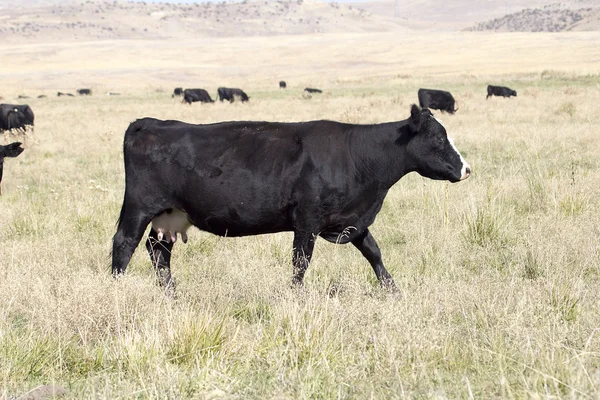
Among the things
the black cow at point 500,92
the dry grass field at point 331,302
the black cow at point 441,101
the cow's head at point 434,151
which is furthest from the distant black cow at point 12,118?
the black cow at point 500,92

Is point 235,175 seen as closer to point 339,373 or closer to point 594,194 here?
point 339,373

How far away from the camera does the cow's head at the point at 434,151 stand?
6.04m

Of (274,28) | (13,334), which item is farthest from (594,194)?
(274,28)

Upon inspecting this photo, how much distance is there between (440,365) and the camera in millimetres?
3920

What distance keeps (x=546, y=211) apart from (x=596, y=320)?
3.90 metres

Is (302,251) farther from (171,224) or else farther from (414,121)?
(414,121)

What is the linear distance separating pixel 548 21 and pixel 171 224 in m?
150

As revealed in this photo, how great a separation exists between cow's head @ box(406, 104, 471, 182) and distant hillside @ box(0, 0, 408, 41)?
149 metres

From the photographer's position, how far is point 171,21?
171750 millimetres

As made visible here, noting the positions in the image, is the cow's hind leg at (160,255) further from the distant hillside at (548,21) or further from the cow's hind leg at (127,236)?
the distant hillside at (548,21)

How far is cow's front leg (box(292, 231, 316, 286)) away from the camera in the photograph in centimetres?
567

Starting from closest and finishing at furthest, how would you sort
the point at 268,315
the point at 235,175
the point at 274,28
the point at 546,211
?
the point at 268,315 < the point at 235,175 < the point at 546,211 < the point at 274,28

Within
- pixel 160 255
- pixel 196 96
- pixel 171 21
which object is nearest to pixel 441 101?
pixel 196 96

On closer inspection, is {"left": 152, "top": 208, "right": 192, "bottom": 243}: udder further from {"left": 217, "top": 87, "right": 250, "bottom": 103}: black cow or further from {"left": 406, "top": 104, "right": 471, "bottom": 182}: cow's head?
{"left": 217, "top": 87, "right": 250, "bottom": 103}: black cow
